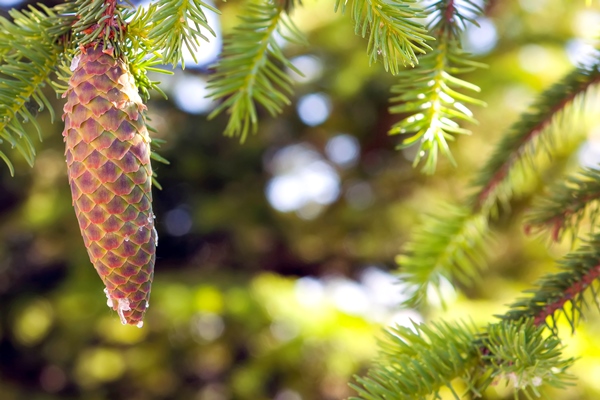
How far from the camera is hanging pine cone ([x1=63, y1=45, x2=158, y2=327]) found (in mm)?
401

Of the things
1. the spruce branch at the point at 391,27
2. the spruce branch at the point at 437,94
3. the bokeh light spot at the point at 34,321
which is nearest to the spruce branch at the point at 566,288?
the spruce branch at the point at 437,94

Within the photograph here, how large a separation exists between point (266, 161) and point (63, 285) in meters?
1.01

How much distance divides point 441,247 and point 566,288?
25 cm

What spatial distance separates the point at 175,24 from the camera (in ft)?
1.30

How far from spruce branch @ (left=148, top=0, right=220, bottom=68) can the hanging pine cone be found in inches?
1.7

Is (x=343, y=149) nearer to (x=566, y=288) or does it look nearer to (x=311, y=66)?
(x=311, y=66)

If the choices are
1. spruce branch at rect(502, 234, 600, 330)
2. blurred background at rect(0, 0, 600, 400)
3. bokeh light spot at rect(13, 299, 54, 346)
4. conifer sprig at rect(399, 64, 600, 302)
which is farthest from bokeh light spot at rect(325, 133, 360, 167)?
spruce branch at rect(502, 234, 600, 330)

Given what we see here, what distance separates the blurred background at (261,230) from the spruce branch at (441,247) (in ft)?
3.60

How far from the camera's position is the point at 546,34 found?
7.18 ft


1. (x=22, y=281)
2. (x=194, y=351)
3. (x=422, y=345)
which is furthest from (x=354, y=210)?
(x=422, y=345)

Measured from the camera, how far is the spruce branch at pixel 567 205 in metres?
0.60

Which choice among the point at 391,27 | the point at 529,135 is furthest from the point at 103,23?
the point at 529,135

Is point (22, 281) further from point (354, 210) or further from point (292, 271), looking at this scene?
point (354, 210)

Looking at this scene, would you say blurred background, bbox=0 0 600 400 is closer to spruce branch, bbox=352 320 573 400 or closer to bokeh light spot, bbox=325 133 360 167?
bokeh light spot, bbox=325 133 360 167
